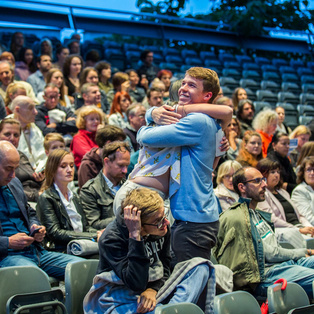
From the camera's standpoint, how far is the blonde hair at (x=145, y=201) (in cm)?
235

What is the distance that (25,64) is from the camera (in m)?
7.28

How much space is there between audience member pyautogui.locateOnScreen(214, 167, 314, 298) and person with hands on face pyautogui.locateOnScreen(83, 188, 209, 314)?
3.59ft

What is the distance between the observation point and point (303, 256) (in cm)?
393

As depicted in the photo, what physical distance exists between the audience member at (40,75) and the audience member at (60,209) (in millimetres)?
3078

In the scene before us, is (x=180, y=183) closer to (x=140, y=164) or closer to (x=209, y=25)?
(x=140, y=164)

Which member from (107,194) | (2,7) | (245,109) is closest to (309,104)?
(245,109)

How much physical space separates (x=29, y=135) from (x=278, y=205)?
237 cm

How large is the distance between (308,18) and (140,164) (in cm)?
1125

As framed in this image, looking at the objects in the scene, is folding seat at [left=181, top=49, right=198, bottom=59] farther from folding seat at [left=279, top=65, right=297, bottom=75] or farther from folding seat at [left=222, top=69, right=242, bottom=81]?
folding seat at [left=279, top=65, right=297, bottom=75]

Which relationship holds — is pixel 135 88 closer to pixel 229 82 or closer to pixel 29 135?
pixel 229 82

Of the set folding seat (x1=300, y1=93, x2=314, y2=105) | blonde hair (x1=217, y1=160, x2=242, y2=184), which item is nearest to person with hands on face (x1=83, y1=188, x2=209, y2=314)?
blonde hair (x1=217, y1=160, x2=242, y2=184)

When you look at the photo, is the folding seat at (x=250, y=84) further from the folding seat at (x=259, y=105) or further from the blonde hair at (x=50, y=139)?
the blonde hair at (x=50, y=139)

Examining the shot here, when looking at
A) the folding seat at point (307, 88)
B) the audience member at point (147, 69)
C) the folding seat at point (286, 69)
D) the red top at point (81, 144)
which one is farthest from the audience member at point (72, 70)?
the folding seat at point (286, 69)

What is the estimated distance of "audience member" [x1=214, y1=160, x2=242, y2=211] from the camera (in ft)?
14.7
